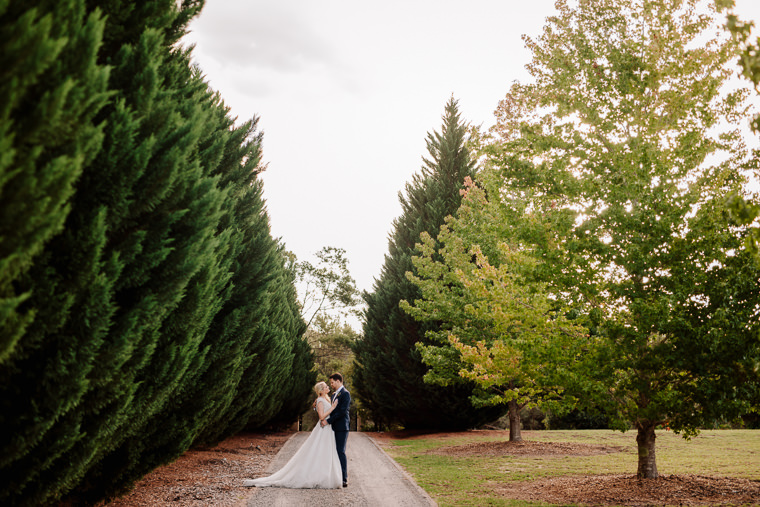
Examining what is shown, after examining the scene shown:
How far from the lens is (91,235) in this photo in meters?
3.78

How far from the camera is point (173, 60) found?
5871mm

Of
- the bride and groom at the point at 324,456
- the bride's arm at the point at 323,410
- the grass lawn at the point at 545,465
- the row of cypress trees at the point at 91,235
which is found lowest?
the grass lawn at the point at 545,465

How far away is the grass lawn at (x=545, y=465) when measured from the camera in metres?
8.51

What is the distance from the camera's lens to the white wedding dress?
846 cm

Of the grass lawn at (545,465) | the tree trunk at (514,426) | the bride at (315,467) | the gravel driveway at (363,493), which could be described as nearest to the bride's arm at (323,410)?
the bride at (315,467)

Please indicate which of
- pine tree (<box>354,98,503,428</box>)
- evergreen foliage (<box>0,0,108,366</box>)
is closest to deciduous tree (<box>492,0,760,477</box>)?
evergreen foliage (<box>0,0,108,366</box>)

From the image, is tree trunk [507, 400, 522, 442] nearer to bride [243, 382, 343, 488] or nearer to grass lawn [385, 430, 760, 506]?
grass lawn [385, 430, 760, 506]

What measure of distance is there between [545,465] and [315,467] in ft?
18.6

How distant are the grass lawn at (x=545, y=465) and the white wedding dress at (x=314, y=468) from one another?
1.71 metres

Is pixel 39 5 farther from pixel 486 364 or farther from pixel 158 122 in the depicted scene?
pixel 486 364

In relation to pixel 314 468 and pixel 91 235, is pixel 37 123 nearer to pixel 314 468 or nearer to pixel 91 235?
pixel 91 235

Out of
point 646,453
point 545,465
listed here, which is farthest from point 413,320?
point 646,453

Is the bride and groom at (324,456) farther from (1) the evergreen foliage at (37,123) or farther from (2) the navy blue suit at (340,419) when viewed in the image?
(1) the evergreen foliage at (37,123)

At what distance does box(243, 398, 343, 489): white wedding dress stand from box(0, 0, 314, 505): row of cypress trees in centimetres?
265
